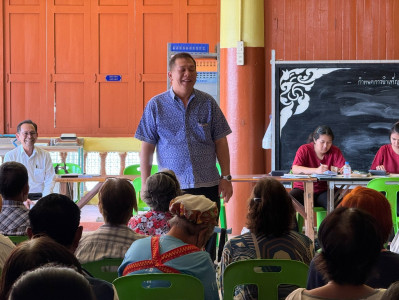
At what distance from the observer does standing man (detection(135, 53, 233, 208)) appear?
15.0 ft

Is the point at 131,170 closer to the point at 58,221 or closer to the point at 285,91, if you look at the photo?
the point at 285,91

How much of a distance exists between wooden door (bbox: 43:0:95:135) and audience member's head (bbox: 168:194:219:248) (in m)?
8.59

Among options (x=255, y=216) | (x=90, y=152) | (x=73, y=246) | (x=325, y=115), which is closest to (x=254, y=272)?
(x=255, y=216)

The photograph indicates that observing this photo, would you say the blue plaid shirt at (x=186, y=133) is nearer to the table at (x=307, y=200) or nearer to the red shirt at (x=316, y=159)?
the table at (x=307, y=200)

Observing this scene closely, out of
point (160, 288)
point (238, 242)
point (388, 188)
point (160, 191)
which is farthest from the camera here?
point (388, 188)

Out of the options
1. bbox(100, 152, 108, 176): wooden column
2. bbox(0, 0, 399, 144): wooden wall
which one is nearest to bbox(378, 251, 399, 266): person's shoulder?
bbox(100, 152, 108, 176): wooden column

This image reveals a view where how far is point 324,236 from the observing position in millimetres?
2123

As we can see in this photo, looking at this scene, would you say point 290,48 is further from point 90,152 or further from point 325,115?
point 90,152

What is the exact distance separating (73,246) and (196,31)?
29.1ft

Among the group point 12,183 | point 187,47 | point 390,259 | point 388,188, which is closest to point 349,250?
point 390,259

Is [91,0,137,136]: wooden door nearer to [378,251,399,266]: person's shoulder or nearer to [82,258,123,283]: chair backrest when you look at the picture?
[82,258,123,283]: chair backrest

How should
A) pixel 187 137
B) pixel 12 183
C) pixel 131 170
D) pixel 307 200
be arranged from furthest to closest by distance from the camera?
pixel 131 170
pixel 307 200
pixel 187 137
pixel 12 183

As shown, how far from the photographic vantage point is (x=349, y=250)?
6.82ft

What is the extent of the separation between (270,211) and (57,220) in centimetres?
101
